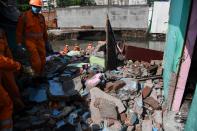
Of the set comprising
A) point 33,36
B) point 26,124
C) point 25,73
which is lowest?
point 26,124

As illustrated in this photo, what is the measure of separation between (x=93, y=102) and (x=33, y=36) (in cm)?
210

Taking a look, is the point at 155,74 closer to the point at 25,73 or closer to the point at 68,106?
the point at 68,106

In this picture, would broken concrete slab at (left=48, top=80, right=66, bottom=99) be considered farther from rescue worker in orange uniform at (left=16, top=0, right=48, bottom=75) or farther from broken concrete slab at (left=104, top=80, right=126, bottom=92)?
broken concrete slab at (left=104, top=80, right=126, bottom=92)

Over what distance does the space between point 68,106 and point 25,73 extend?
176cm

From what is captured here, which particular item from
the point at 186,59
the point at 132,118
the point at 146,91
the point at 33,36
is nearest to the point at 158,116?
the point at 132,118

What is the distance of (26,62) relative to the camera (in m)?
7.36

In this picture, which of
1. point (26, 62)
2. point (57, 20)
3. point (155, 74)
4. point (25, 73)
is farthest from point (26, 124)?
point (57, 20)

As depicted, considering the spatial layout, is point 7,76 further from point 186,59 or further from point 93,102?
point 186,59

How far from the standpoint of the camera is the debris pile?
192 inches

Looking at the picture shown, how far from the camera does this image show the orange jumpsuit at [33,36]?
5734mm

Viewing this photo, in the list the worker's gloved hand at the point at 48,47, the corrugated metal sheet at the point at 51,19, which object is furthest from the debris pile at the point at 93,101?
the corrugated metal sheet at the point at 51,19

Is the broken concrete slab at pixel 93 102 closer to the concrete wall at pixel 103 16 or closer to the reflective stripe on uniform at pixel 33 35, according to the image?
the reflective stripe on uniform at pixel 33 35

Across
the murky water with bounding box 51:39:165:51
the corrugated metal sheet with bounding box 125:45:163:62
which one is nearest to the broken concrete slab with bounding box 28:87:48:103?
the corrugated metal sheet with bounding box 125:45:163:62

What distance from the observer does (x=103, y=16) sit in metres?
19.6
